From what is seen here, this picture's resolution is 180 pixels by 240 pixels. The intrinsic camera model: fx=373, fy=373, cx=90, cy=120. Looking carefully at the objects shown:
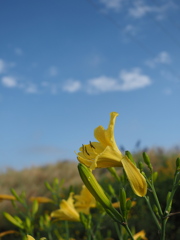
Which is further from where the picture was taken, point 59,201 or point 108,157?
point 59,201

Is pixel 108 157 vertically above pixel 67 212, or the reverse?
pixel 108 157

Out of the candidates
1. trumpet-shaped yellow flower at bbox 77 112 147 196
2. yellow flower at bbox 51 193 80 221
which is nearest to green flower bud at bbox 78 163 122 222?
trumpet-shaped yellow flower at bbox 77 112 147 196

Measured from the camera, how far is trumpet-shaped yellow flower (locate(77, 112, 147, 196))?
98cm

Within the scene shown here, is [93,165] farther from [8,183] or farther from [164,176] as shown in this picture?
[8,183]

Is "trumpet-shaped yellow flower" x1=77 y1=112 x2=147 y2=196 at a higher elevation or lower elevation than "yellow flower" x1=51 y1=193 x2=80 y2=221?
higher

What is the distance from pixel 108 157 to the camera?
3.41 ft

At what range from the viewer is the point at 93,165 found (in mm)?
990

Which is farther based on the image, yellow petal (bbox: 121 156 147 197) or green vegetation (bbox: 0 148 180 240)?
green vegetation (bbox: 0 148 180 240)

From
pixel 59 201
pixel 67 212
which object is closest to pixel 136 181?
pixel 67 212

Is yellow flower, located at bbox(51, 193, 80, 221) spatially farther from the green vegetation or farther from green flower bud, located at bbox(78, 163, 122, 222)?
green flower bud, located at bbox(78, 163, 122, 222)

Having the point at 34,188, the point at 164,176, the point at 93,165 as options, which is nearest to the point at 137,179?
the point at 93,165

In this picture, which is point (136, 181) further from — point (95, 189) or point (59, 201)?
point (59, 201)

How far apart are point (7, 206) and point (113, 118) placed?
667 cm

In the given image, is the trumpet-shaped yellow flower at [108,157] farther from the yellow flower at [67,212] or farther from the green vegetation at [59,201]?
the yellow flower at [67,212]
